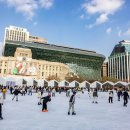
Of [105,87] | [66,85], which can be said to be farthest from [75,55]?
[66,85]

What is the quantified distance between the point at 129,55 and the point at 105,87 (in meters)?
117

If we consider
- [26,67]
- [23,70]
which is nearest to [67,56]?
[26,67]

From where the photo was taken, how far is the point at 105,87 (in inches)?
3182

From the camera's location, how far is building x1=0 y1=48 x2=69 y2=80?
105 metres

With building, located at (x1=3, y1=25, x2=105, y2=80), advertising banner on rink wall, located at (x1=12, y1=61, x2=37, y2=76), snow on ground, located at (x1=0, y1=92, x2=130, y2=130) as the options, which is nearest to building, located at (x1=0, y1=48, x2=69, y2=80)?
advertising banner on rink wall, located at (x1=12, y1=61, x2=37, y2=76)

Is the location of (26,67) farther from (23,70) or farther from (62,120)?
(62,120)

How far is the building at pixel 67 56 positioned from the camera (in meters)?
143

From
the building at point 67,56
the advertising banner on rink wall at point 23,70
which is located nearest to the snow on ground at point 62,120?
the advertising banner on rink wall at point 23,70

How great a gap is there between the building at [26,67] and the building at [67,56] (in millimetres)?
9844

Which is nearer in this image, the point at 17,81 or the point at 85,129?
the point at 85,129

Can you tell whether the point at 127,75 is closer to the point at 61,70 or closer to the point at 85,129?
the point at 61,70

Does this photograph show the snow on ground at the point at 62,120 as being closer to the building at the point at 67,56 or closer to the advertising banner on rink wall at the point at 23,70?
the advertising banner on rink wall at the point at 23,70

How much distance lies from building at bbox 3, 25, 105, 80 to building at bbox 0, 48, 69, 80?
984 centimetres

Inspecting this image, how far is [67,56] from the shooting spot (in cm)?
15400
